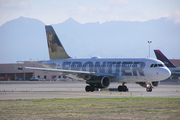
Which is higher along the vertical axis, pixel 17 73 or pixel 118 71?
pixel 17 73

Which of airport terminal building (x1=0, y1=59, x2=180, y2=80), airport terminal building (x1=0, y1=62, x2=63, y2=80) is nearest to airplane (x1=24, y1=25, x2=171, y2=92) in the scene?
airport terminal building (x1=0, y1=59, x2=180, y2=80)

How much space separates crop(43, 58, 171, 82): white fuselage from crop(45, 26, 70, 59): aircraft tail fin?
476 centimetres

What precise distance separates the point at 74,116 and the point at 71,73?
81.4 feet

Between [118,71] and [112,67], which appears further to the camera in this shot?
[112,67]

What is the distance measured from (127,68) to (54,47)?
1483 cm

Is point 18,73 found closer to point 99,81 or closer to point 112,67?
point 112,67

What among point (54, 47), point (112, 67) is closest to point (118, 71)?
point (112, 67)

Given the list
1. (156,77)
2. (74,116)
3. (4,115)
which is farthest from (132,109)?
(156,77)

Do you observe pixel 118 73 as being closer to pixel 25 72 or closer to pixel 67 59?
pixel 67 59

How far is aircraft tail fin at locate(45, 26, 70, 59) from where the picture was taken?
5147cm

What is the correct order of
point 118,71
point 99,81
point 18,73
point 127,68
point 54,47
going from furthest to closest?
1. point 18,73
2. point 54,47
3. point 118,71
4. point 127,68
5. point 99,81

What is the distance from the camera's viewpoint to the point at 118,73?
42.6 metres

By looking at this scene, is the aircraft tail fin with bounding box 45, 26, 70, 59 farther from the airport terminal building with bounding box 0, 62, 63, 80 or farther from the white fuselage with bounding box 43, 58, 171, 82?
the airport terminal building with bounding box 0, 62, 63, 80

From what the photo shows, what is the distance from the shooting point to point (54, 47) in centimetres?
5209
